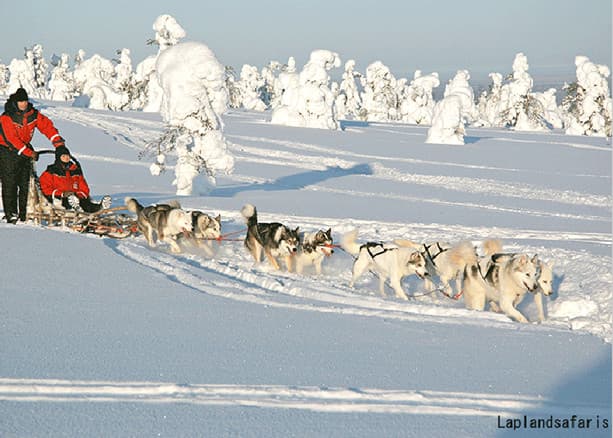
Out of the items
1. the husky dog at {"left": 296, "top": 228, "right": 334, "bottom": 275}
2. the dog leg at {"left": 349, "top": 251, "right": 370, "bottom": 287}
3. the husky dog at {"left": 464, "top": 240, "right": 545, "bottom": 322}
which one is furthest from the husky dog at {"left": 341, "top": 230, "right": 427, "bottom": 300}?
the husky dog at {"left": 464, "top": 240, "right": 545, "bottom": 322}

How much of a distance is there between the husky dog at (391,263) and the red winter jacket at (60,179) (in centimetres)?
409

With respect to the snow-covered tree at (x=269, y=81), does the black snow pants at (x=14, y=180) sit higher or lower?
lower

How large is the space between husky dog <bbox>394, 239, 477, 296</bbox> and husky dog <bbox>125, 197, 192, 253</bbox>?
2.53 metres

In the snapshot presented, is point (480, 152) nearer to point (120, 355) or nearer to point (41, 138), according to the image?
point (41, 138)

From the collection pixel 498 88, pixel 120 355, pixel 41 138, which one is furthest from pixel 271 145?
pixel 498 88

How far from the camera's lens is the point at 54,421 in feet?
10.0

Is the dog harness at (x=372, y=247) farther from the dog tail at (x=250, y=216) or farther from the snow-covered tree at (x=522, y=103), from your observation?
the snow-covered tree at (x=522, y=103)

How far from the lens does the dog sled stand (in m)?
8.54

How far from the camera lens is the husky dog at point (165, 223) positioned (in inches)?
312

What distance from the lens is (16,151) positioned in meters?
8.41

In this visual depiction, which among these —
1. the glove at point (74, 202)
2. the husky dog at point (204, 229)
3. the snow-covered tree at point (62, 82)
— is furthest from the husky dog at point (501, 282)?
the snow-covered tree at point (62, 82)

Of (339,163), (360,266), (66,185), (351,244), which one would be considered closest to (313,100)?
(339,163)

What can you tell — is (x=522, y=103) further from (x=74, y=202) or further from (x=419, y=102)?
(x=74, y=202)

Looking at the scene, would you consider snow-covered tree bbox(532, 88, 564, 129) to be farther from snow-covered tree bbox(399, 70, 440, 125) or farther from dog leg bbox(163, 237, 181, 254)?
dog leg bbox(163, 237, 181, 254)
